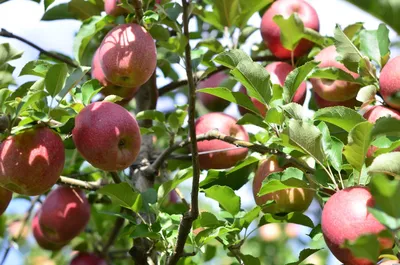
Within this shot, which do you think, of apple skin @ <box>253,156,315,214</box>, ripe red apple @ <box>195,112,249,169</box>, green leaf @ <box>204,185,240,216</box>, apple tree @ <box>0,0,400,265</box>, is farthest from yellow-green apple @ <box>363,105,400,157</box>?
ripe red apple @ <box>195,112,249,169</box>

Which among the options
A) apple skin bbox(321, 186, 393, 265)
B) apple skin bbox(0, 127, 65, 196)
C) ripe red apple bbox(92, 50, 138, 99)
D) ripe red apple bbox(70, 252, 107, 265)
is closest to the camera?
apple skin bbox(321, 186, 393, 265)

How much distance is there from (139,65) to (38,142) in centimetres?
28

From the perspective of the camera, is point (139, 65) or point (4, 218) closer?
point (139, 65)

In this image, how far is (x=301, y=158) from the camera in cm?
151

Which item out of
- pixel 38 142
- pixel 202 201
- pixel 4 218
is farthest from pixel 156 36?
pixel 202 201

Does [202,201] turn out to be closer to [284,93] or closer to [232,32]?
[232,32]

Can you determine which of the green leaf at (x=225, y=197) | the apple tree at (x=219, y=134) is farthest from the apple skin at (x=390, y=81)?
the green leaf at (x=225, y=197)

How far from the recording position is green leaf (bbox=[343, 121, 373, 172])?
1.18 meters

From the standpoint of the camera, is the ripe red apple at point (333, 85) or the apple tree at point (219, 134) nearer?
the apple tree at point (219, 134)

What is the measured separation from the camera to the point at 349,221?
1.12 meters

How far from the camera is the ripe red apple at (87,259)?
83.8 inches

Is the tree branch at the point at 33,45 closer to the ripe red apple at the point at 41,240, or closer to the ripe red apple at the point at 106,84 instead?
the ripe red apple at the point at 106,84

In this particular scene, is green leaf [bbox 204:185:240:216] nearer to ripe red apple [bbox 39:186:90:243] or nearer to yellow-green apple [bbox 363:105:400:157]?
yellow-green apple [bbox 363:105:400:157]

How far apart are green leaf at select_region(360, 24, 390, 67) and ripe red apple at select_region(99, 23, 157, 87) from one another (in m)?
0.51
